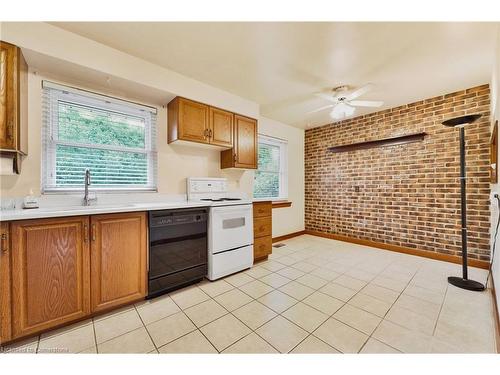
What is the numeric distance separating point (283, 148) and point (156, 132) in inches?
108

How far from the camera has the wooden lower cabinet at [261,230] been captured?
3072 millimetres

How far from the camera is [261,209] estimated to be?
3.18 meters

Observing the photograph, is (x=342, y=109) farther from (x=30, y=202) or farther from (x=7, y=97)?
(x=30, y=202)

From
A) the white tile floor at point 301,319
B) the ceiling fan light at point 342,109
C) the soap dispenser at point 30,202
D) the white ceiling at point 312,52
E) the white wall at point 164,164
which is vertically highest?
the white ceiling at point 312,52

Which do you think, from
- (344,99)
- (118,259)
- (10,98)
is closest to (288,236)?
(344,99)

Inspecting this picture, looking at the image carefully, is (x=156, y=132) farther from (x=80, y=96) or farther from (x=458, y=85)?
(x=458, y=85)

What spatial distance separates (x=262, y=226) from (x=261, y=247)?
312mm

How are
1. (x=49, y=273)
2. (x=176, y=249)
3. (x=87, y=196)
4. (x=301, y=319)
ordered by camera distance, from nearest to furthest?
(x=49, y=273) → (x=301, y=319) → (x=87, y=196) → (x=176, y=249)

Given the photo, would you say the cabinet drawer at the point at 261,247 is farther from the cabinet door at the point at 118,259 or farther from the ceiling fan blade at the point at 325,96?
the ceiling fan blade at the point at 325,96

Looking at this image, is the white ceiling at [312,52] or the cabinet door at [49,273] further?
the white ceiling at [312,52]

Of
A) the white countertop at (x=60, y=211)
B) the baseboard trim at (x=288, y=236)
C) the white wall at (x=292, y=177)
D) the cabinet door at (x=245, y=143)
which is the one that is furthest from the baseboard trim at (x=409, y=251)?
the white countertop at (x=60, y=211)

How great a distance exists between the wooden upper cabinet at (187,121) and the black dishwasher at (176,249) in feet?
3.05
